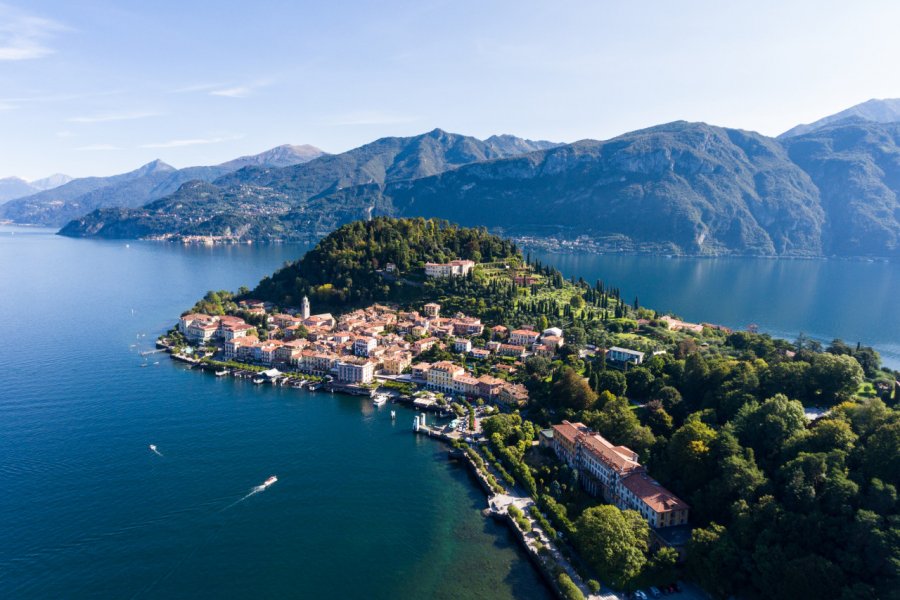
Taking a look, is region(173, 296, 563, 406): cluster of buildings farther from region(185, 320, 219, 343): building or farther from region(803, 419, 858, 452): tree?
region(803, 419, 858, 452): tree

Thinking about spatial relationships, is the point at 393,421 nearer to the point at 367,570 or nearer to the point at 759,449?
the point at 367,570

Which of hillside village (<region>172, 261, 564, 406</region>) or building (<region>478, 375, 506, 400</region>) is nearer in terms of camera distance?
building (<region>478, 375, 506, 400</region>)

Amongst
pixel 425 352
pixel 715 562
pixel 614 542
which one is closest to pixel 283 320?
pixel 425 352

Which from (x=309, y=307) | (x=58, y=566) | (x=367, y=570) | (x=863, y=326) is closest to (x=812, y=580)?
(x=367, y=570)

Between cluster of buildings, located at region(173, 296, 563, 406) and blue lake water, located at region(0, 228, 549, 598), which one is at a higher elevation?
cluster of buildings, located at region(173, 296, 563, 406)

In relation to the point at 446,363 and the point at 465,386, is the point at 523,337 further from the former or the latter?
the point at 465,386

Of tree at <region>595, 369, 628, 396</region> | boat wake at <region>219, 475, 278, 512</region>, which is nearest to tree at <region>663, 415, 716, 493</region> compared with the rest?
tree at <region>595, 369, 628, 396</region>

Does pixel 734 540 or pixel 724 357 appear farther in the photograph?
pixel 724 357
